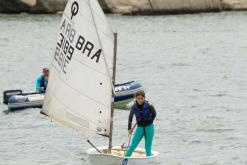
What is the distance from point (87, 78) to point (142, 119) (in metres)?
2.08

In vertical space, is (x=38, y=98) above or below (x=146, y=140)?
above

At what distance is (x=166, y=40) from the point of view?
76.1m

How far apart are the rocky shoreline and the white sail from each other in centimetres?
6762

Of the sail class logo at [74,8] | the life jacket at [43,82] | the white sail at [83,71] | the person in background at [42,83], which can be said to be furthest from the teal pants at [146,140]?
the life jacket at [43,82]

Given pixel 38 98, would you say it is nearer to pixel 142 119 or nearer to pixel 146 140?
pixel 146 140

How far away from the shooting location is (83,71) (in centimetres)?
2619

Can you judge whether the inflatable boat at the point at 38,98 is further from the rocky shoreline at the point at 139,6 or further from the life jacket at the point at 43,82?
the rocky shoreline at the point at 139,6

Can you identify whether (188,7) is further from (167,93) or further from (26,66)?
(167,93)

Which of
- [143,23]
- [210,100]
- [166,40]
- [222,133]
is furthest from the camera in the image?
[143,23]

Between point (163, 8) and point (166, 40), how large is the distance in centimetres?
2175

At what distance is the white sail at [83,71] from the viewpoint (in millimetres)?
25500

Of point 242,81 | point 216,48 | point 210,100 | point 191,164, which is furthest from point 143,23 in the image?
point 191,164

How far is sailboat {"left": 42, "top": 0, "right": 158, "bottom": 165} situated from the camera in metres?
25.4

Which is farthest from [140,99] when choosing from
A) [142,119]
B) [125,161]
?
[125,161]
